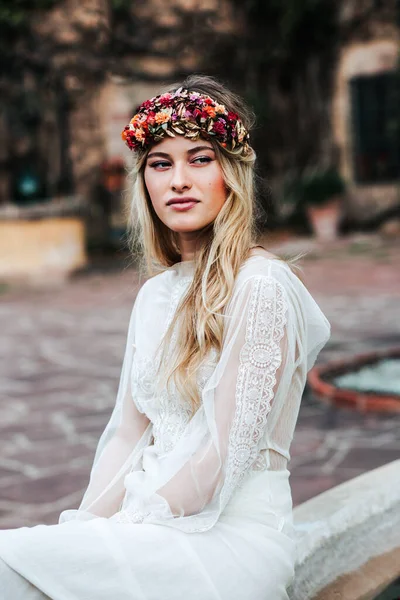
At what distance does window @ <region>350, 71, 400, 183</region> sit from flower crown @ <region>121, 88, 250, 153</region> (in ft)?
40.7

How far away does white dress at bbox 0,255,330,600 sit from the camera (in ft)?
5.20

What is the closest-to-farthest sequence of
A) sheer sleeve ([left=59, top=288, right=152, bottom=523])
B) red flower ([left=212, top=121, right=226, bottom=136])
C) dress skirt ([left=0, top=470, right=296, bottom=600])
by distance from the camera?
dress skirt ([left=0, top=470, right=296, bottom=600]) → red flower ([left=212, top=121, right=226, bottom=136]) → sheer sleeve ([left=59, top=288, right=152, bottom=523])

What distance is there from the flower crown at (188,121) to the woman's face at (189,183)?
0.02m

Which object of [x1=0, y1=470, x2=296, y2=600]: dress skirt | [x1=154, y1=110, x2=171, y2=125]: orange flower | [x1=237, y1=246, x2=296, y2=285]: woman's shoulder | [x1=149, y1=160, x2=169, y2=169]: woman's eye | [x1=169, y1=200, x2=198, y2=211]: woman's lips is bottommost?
[x1=0, y1=470, x2=296, y2=600]: dress skirt

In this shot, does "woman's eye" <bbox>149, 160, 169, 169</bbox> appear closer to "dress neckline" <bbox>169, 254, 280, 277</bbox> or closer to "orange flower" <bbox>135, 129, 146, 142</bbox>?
"orange flower" <bbox>135, 129, 146, 142</bbox>

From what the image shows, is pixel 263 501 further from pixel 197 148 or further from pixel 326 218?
pixel 326 218

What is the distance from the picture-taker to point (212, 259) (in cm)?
183

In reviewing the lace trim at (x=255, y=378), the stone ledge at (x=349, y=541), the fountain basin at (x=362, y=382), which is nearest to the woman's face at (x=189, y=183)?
the lace trim at (x=255, y=378)

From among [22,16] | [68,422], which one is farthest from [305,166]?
[68,422]

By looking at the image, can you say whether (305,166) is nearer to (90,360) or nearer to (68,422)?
(90,360)

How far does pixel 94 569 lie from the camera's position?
1.59 metres

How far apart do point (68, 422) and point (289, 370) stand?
3.29 m

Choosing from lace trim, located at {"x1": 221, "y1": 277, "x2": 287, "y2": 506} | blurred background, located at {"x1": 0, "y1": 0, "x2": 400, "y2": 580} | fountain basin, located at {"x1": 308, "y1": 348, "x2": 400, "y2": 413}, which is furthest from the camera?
blurred background, located at {"x1": 0, "y1": 0, "x2": 400, "y2": 580}

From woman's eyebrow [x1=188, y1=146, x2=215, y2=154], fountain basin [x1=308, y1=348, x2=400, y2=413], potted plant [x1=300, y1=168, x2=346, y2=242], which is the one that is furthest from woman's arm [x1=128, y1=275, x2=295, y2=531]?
potted plant [x1=300, y1=168, x2=346, y2=242]
